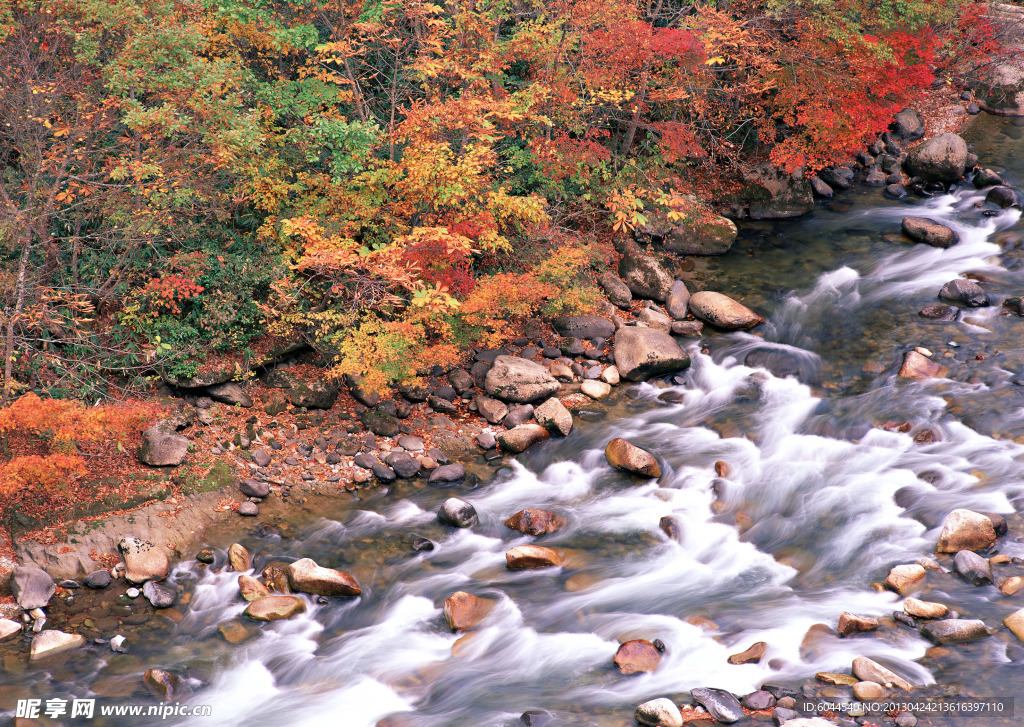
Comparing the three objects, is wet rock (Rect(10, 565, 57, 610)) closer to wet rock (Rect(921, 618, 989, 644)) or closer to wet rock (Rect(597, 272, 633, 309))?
wet rock (Rect(921, 618, 989, 644))

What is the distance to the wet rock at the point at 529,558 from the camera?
35.3 ft

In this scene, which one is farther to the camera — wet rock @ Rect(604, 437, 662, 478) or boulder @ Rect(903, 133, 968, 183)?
boulder @ Rect(903, 133, 968, 183)

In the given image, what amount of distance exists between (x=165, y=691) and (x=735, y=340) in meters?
11.8

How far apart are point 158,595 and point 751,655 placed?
7.70 metres

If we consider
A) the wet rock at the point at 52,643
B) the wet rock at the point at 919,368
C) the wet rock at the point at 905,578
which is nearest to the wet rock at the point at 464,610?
the wet rock at the point at 52,643

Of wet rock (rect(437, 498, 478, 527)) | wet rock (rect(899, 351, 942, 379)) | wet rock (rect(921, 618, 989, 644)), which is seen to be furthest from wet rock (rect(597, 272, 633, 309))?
wet rock (rect(921, 618, 989, 644))

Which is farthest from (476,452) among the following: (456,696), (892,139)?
(892,139)

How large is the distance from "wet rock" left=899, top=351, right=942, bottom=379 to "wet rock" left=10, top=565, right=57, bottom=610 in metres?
13.8

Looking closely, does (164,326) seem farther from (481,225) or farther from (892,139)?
(892,139)

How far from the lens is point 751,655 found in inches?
344

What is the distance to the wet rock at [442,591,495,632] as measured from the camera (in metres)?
9.88

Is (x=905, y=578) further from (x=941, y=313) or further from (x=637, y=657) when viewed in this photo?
(x=941, y=313)

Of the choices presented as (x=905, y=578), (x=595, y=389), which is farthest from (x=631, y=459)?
(x=905, y=578)

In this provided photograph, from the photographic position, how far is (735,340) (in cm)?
1555
